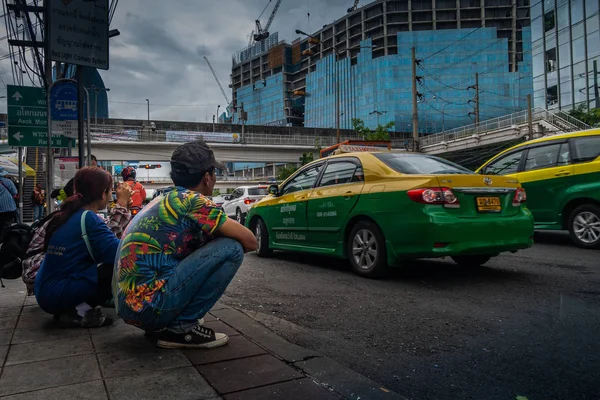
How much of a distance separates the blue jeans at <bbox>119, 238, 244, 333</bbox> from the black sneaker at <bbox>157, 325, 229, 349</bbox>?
4cm

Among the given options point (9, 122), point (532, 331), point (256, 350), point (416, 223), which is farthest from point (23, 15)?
point (532, 331)

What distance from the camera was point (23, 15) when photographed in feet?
32.9

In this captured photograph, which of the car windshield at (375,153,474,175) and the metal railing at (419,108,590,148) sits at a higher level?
the metal railing at (419,108,590,148)

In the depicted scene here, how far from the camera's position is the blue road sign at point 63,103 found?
7949 millimetres

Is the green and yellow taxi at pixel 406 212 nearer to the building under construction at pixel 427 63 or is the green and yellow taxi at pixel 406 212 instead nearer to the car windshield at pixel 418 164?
the car windshield at pixel 418 164

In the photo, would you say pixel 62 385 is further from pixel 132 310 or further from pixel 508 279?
pixel 508 279

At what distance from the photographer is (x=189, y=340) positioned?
2.85 meters

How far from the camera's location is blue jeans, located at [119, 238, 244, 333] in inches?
107

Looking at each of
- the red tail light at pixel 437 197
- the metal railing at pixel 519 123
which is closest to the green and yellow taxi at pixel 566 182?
the red tail light at pixel 437 197

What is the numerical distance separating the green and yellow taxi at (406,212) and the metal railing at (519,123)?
25.3 meters

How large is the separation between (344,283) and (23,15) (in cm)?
929

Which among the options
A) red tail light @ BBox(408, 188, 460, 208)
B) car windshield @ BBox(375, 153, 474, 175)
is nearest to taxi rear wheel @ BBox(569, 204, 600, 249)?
car windshield @ BBox(375, 153, 474, 175)

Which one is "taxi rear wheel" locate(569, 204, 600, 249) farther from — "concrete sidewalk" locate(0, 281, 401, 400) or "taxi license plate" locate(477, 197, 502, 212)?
"concrete sidewalk" locate(0, 281, 401, 400)

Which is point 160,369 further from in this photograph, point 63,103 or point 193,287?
point 63,103
